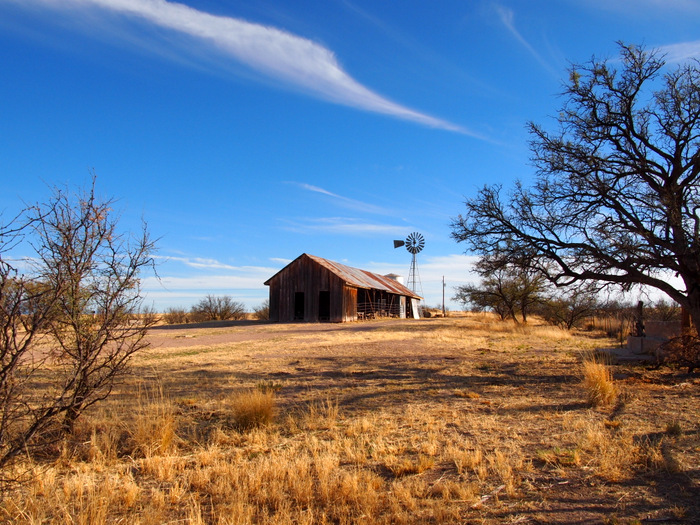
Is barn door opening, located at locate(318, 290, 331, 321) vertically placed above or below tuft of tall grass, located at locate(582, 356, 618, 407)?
above

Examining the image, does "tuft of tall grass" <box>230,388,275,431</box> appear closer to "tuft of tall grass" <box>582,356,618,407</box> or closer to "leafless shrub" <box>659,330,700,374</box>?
"tuft of tall grass" <box>582,356,618,407</box>

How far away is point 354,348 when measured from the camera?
16781 millimetres

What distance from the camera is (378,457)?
5207 millimetres

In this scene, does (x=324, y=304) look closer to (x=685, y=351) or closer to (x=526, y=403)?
(x=685, y=351)

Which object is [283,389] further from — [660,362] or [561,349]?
[561,349]

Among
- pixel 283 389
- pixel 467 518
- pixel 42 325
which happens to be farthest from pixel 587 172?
pixel 42 325

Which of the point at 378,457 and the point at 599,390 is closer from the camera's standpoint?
the point at 378,457

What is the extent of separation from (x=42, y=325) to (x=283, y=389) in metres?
6.08

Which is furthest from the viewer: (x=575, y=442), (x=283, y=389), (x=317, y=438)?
(x=283, y=389)

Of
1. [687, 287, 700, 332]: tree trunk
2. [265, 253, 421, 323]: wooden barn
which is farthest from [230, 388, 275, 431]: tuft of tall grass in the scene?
[265, 253, 421, 323]: wooden barn

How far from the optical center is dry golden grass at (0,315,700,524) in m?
3.83

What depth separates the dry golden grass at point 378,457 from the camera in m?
3.83

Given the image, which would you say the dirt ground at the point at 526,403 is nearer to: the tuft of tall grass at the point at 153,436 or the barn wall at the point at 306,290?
the tuft of tall grass at the point at 153,436

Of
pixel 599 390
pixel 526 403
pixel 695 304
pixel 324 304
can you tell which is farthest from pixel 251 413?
pixel 324 304
